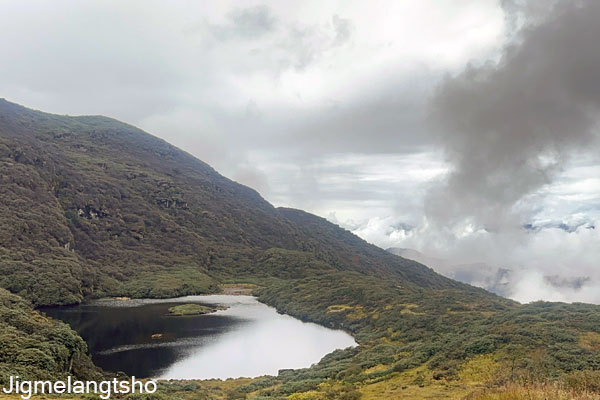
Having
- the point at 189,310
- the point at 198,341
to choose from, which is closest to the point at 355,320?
the point at 198,341

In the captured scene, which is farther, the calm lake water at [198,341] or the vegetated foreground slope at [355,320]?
the calm lake water at [198,341]

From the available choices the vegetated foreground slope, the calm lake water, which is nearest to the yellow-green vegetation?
the calm lake water

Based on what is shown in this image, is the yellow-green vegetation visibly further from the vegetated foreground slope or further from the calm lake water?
the vegetated foreground slope

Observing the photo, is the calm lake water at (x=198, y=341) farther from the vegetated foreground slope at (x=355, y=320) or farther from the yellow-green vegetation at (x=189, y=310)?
the vegetated foreground slope at (x=355, y=320)

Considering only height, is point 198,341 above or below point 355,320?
below

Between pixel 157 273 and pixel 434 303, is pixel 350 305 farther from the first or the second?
pixel 157 273

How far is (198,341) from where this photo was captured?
81.2 meters

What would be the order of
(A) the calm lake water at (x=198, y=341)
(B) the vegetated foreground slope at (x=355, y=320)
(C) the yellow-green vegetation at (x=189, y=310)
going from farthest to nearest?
(C) the yellow-green vegetation at (x=189, y=310)
(A) the calm lake water at (x=198, y=341)
(B) the vegetated foreground slope at (x=355, y=320)

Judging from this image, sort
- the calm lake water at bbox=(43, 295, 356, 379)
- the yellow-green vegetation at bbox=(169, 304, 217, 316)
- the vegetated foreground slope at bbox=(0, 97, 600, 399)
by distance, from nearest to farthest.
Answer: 1. the vegetated foreground slope at bbox=(0, 97, 600, 399)
2. the calm lake water at bbox=(43, 295, 356, 379)
3. the yellow-green vegetation at bbox=(169, 304, 217, 316)

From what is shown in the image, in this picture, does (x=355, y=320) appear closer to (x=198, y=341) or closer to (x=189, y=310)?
(x=198, y=341)

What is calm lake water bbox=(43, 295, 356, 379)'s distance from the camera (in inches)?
2534

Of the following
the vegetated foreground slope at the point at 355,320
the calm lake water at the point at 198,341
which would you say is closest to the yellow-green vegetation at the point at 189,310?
the calm lake water at the point at 198,341

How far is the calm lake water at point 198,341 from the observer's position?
64375 millimetres

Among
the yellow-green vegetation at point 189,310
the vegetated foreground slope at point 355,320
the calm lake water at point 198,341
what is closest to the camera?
the vegetated foreground slope at point 355,320
